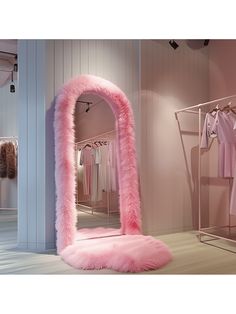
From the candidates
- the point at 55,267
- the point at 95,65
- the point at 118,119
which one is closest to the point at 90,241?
the point at 55,267

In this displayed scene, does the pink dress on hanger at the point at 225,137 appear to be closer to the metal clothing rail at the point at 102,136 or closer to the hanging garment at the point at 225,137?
the hanging garment at the point at 225,137

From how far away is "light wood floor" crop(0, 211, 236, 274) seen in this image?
253cm

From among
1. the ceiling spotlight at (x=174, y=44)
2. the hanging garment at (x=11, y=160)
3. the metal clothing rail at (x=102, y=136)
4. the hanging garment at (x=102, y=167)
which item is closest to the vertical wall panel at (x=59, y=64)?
the metal clothing rail at (x=102, y=136)

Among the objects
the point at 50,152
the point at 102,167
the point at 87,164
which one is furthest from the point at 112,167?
the point at 50,152

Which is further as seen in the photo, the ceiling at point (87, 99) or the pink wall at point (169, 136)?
the pink wall at point (169, 136)

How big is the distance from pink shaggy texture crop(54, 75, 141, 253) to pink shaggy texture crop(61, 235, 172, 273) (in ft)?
0.76

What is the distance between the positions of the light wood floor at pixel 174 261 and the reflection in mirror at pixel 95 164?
1.97ft

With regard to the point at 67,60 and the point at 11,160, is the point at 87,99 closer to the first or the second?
the point at 67,60

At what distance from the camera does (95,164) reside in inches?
140

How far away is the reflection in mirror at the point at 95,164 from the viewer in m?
3.28

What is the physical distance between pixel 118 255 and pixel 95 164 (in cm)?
124

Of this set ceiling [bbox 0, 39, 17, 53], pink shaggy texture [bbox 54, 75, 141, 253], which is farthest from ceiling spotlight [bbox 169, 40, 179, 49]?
ceiling [bbox 0, 39, 17, 53]

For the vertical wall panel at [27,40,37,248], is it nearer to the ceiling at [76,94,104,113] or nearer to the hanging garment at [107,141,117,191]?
the ceiling at [76,94,104,113]

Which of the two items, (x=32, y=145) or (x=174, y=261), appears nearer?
(x=174, y=261)
